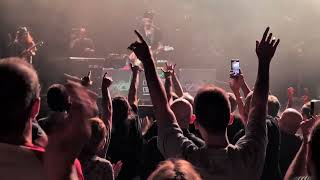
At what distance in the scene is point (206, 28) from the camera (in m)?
15.4

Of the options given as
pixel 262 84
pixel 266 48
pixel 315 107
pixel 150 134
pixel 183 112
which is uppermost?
pixel 266 48

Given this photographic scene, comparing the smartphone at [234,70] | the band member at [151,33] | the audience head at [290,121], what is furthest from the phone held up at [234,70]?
the band member at [151,33]

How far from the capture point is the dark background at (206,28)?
13.2m

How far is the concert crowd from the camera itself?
137cm

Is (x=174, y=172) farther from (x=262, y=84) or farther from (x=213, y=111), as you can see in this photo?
(x=262, y=84)

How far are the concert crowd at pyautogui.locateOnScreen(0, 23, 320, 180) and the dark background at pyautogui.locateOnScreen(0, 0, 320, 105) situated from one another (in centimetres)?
962

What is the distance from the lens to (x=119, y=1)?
50.2 feet

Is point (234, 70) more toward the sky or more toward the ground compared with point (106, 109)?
more toward the sky

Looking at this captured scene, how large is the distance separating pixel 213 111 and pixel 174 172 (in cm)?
68

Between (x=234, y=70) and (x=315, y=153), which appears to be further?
(x=234, y=70)

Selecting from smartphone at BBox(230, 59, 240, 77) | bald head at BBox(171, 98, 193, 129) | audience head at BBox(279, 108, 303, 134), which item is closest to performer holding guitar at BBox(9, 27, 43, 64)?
smartphone at BBox(230, 59, 240, 77)

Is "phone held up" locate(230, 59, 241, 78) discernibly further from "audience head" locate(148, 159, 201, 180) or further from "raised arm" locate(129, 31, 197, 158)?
"audience head" locate(148, 159, 201, 180)

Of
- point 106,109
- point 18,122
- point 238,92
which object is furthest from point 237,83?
point 18,122

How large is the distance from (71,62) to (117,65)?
111cm
